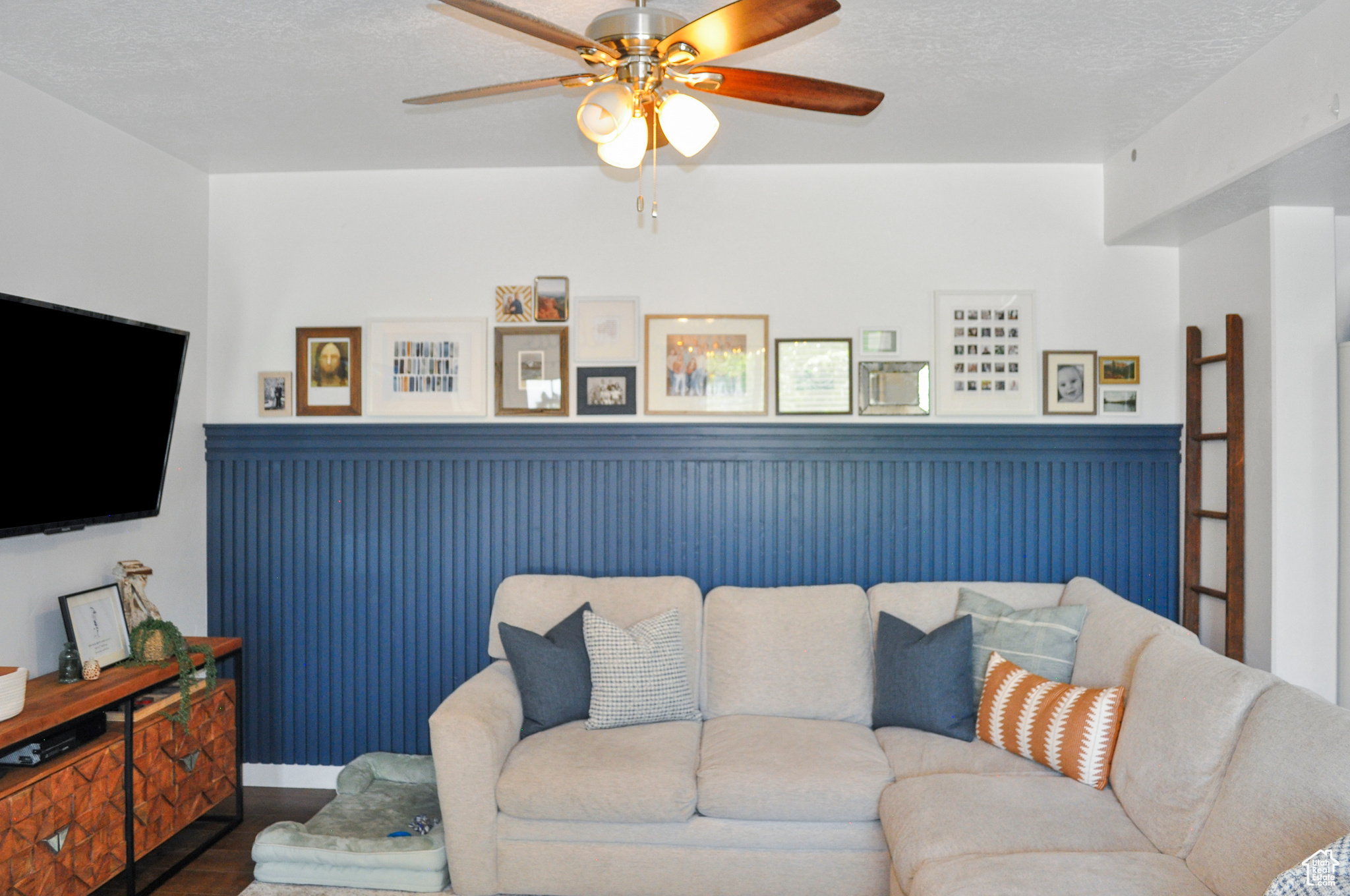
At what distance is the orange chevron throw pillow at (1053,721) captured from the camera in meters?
2.47

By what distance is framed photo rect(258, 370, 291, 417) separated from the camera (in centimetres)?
373

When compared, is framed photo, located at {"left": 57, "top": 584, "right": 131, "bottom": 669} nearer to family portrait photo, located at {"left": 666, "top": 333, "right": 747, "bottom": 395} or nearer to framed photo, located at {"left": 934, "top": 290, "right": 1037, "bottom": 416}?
family portrait photo, located at {"left": 666, "top": 333, "right": 747, "bottom": 395}

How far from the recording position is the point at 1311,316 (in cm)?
297

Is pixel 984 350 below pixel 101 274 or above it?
below

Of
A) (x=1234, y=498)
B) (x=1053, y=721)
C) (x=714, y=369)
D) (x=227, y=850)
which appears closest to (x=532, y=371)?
(x=714, y=369)

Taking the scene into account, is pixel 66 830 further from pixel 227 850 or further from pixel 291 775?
pixel 291 775

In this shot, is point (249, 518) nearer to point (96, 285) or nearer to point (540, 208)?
point (96, 285)

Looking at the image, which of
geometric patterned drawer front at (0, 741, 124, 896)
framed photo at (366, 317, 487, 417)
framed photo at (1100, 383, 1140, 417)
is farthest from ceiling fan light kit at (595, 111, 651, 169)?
framed photo at (1100, 383, 1140, 417)

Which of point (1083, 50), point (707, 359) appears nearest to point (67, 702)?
point (707, 359)

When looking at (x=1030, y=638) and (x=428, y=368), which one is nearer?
(x=1030, y=638)

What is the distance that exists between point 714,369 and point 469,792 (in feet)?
6.43

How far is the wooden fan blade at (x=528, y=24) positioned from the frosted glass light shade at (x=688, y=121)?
17cm

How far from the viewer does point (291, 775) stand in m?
3.70

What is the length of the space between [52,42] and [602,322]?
2.07 meters
